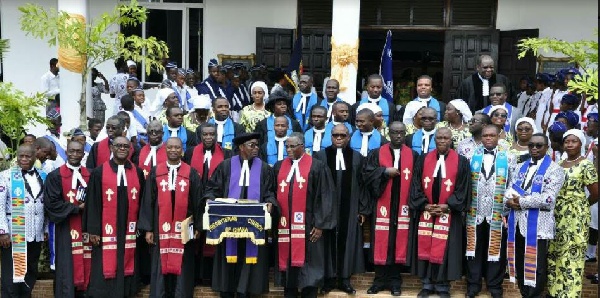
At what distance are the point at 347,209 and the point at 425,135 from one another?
4.39ft

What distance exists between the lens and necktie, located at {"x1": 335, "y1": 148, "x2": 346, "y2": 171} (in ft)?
31.0

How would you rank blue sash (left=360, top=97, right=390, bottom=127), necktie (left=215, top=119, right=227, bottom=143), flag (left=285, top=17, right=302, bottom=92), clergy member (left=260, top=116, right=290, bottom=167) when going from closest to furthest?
clergy member (left=260, top=116, right=290, bottom=167)
necktie (left=215, top=119, right=227, bottom=143)
blue sash (left=360, top=97, right=390, bottom=127)
flag (left=285, top=17, right=302, bottom=92)

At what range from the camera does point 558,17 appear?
15789mm

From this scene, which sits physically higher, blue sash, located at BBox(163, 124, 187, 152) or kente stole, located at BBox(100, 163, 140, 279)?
blue sash, located at BBox(163, 124, 187, 152)

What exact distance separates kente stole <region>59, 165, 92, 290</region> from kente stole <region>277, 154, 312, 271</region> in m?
2.27

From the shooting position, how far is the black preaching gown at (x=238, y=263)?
912 centimetres

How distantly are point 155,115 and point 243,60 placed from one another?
4.23 m

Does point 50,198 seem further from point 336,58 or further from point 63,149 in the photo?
point 336,58

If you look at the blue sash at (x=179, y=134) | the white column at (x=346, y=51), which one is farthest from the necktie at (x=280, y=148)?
the white column at (x=346, y=51)

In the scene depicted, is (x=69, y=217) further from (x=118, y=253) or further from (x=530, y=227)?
(x=530, y=227)

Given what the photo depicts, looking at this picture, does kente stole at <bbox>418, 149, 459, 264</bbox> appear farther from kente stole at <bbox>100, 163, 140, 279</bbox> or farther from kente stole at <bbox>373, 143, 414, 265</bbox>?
kente stole at <bbox>100, 163, 140, 279</bbox>

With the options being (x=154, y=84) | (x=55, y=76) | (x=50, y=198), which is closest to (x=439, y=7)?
(x=154, y=84)

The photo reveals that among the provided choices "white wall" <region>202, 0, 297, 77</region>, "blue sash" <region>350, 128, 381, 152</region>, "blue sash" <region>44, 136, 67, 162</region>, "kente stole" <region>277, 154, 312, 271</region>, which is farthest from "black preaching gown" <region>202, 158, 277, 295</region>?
"white wall" <region>202, 0, 297, 77</region>

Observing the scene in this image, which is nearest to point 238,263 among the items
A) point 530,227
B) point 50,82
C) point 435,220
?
point 435,220
